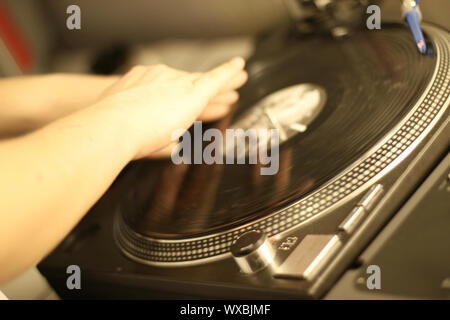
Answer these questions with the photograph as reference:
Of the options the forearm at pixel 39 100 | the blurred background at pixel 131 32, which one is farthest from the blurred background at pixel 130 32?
the forearm at pixel 39 100

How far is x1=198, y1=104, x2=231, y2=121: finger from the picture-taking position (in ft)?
3.53

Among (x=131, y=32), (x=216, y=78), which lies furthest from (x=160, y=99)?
(x=131, y=32)

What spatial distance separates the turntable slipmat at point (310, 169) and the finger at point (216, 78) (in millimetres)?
122

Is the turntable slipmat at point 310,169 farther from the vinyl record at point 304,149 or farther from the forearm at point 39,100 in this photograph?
the forearm at point 39,100

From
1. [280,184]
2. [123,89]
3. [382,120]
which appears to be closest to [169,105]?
[123,89]

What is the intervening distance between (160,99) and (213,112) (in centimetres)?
22

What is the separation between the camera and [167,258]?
76cm

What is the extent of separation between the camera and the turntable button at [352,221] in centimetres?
62

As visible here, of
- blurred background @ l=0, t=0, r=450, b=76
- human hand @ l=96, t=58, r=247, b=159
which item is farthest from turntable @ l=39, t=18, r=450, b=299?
blurred background @ l=0, t=0, r=450, b=76

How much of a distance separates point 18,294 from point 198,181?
0.43m

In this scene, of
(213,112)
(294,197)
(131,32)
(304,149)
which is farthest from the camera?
(131,32)

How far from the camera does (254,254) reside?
63 centimetres

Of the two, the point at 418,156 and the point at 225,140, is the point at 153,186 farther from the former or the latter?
the point at 418,156

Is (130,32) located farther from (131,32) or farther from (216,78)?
(216,78)
